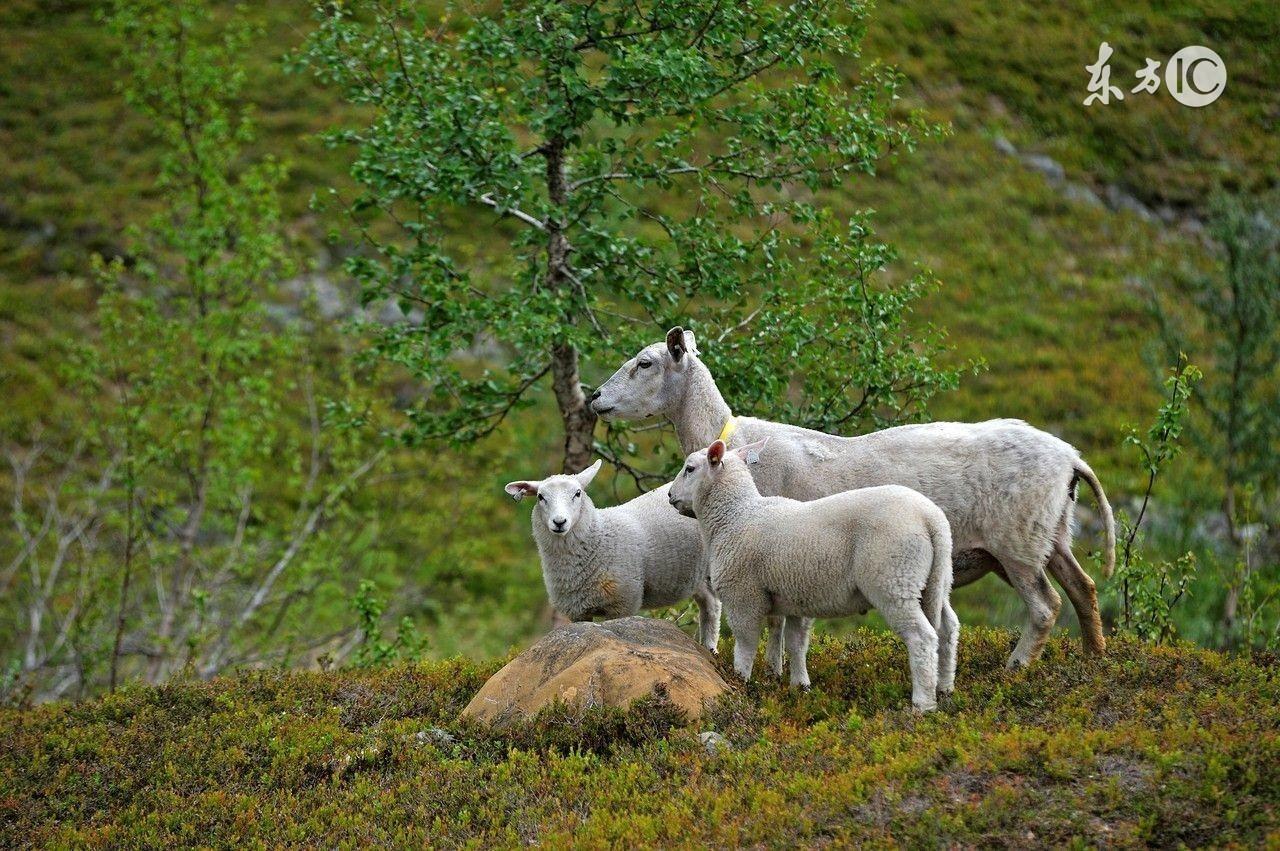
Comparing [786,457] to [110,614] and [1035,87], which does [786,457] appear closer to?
[110,614]

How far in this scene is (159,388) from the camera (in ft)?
62.3

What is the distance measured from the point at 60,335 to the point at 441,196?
2494cm

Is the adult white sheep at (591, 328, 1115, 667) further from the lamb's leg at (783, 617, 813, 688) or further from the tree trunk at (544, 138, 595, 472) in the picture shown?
the tree trunk at (544, 138, 595, 472)

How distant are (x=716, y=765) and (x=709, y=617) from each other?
3386 mm

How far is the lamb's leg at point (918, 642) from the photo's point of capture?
8844 millimetres

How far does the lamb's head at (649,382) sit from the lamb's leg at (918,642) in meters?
3.35

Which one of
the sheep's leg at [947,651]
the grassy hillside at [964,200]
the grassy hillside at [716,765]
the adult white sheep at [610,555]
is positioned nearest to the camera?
the grassy hillside at [716,765]

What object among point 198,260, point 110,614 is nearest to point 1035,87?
point 198,260

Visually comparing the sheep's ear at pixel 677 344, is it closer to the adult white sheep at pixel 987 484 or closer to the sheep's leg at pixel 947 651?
the adult white sheep at pixel 987 484

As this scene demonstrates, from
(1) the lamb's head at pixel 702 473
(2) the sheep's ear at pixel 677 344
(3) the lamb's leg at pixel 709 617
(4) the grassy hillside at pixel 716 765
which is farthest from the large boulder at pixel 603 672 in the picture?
(2) the sheep's ear at pixel 677 344

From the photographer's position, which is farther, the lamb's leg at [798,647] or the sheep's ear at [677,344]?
the sheep's ear at [677,344]

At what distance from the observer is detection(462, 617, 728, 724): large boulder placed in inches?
371

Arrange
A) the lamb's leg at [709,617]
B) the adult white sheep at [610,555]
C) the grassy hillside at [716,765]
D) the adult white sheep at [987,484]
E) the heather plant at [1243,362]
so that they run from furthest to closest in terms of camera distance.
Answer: the heather plant at [1243,362]
the lamb's leg at [709,617]
the adult white sheep at [610,555]
the adult white sheep at [987,484]
the grassy hillside at [716,765]

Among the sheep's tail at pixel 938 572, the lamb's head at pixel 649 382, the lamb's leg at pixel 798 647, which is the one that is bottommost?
the lamb's leg at pixel 798 647
